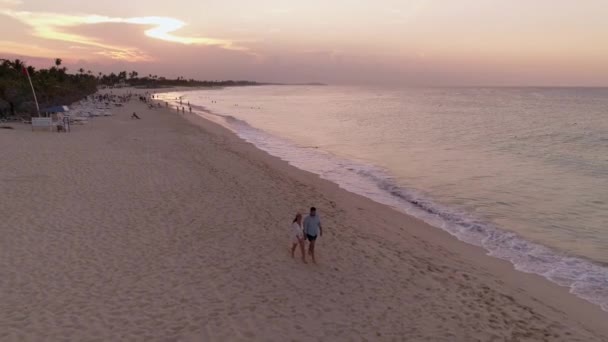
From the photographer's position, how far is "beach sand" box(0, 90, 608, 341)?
810cm

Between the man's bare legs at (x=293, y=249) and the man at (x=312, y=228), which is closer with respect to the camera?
the man at (x=312, y=228)

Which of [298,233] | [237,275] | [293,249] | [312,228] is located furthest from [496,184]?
[237,275]

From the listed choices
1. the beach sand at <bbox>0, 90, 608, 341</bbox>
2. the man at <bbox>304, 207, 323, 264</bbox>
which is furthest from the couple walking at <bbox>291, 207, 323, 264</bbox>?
the beach sand at <bbox>0, 90, 608, 341</bbox>

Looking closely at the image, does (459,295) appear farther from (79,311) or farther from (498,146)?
(498,146)

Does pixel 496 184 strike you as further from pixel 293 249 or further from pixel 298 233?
pixel 298 233

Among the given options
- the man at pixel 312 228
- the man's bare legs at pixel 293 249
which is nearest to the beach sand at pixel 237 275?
the man's bare legs at pixel 293 249

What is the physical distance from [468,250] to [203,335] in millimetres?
8971

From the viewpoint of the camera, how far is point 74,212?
14203mm

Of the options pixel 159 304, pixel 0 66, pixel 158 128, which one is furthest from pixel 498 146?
pixel 0 66

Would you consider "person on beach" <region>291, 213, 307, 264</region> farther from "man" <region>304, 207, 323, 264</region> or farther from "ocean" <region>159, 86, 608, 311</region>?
"ocean" <region>159, 86, 608, 311</region>

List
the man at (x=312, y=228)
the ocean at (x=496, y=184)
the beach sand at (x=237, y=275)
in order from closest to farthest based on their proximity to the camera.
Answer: the beach sand at (x=237, y=275), the man at (x=312, y=228), the ocean at (x=496, y=184)

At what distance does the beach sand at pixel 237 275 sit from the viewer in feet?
26.6

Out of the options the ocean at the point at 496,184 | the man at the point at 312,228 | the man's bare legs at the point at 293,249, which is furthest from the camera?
the ocean at the point at 496,184

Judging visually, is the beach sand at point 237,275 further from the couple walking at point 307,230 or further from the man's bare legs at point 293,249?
the couple walking at point 307,230
